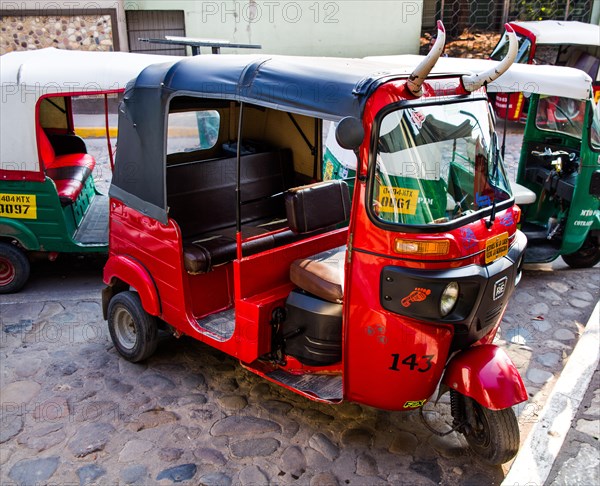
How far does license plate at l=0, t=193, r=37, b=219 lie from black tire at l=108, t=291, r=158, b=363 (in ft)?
5.17

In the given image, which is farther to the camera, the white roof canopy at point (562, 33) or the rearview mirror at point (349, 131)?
the white roof canopy at point (562, 33)

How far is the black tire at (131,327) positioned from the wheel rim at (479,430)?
2389mm

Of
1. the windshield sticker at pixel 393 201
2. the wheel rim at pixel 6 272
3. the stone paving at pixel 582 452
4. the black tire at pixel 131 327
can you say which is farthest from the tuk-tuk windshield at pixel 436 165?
the wheel rim at pixel 6 272

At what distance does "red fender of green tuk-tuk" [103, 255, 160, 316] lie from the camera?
14.3ft

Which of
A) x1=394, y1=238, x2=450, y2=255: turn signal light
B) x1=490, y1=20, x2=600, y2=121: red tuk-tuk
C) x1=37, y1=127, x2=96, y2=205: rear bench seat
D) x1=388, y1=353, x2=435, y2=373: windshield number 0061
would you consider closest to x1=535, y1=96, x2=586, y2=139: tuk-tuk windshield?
x1=490, y1=20, x2=600, y2=121: red tuk-tuk

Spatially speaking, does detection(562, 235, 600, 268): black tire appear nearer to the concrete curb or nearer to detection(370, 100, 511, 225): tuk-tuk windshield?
the concrete curb

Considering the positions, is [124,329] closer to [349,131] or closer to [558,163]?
[349,131]

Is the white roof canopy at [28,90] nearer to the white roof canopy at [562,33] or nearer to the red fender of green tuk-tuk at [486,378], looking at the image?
the red fender of green tuk-tuk at [486,378]

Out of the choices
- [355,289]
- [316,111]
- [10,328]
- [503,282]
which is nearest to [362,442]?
[355,289]

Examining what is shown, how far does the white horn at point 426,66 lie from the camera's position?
2877 mm

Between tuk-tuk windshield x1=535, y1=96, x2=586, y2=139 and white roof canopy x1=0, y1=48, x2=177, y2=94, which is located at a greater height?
white roof canopy x1=0, y1=48, x2=177, y2=94

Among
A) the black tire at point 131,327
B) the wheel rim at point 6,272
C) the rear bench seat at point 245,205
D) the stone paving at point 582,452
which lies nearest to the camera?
the stone paving at point 582,452

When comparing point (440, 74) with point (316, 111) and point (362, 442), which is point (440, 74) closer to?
point (316, 111)

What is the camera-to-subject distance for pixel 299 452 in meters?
3.69
